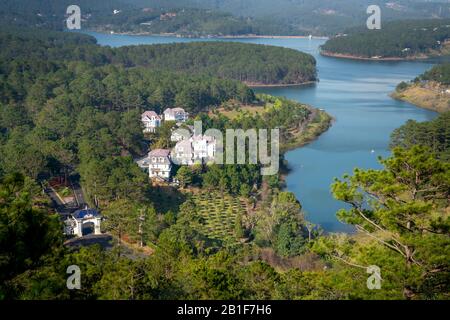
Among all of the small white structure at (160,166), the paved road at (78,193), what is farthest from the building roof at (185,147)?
the paved road at (78,193)

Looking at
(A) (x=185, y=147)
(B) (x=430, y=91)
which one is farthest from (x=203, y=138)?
(B) (x=430, y=91)

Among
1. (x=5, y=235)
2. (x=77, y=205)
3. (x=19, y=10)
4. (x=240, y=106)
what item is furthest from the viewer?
(x=19, y=10)

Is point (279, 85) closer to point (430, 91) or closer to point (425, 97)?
point (430, 91)

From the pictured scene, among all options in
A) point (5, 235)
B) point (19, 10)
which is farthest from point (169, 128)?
point (19, 10)

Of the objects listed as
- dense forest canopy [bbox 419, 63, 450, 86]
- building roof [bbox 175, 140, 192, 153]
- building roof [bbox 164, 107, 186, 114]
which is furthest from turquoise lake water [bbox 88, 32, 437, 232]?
building roof [bbox 164, 107, 186, 114]
